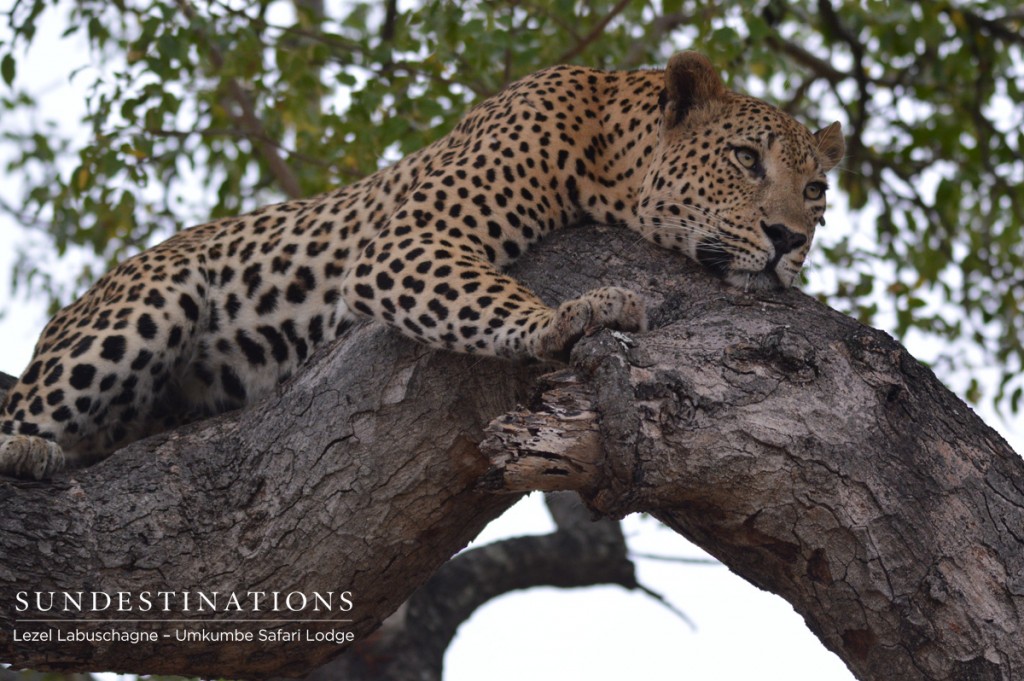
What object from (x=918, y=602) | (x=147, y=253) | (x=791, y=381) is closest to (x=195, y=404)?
(x=147, y=253)

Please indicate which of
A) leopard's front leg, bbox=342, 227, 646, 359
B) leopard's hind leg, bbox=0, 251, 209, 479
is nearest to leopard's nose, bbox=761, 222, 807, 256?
leopard's front leg, bbox=342, 227, 646, 359

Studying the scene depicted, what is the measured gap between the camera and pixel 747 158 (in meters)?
7.06

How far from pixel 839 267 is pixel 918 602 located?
19.8ft

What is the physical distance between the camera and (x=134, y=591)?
17.9 feet

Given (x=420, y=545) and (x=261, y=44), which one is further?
(x=261, y=44)

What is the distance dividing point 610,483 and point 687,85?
3.30 m

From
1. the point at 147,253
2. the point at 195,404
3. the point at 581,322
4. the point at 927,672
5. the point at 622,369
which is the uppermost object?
the point at 147,253

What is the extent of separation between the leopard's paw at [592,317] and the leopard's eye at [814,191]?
1957mm

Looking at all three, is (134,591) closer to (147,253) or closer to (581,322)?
(581,322)

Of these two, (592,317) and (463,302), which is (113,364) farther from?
(592,317)

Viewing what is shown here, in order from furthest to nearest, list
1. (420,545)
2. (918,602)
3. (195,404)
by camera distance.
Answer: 1. (195,404)
2. (420,545)
3. (918,602)

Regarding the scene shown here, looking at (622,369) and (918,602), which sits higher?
(622,369)

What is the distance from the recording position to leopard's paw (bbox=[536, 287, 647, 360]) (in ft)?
17.3

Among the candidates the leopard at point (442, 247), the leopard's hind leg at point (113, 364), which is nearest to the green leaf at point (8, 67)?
the leopard at point (442, 247)
